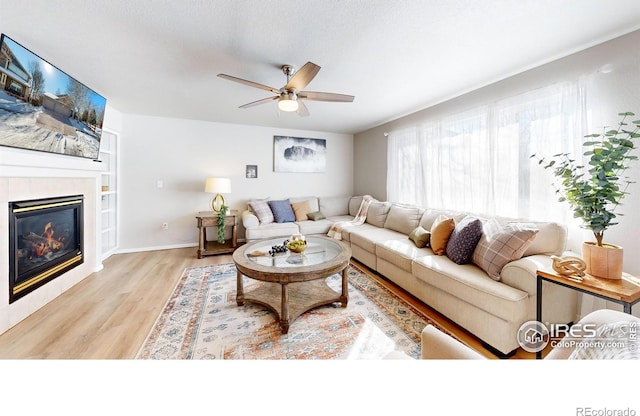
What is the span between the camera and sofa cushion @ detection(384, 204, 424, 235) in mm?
3252

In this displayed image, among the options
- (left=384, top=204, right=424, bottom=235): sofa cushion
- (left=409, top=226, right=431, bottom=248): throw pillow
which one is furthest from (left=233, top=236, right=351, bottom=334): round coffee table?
(left=384, top=204, right=424, bottom=235): sofa cushion

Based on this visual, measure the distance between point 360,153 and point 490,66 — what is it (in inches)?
121

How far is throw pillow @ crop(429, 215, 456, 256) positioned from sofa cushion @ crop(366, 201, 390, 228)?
1.34 metres

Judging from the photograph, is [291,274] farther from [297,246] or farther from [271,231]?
[271,231]

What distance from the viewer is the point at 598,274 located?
4.78 ft

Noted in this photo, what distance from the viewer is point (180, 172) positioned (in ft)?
13.7

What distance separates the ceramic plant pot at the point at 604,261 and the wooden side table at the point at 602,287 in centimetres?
4

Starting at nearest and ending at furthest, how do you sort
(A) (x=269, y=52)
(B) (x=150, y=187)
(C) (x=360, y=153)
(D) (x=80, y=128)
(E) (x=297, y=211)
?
1. (A) (x=269, y=52)
2. (D) (x=80, y=128)
3. (B) (x=150, y=187)
4. (E) (x=297, y=211)
5. (C) (x=360, y=153)

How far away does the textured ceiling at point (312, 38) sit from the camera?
4.89 feet

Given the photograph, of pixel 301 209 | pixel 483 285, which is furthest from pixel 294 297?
pixel 301 209

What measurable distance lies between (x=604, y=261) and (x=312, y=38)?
7.96 feet

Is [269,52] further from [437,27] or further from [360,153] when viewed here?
[360,153]
